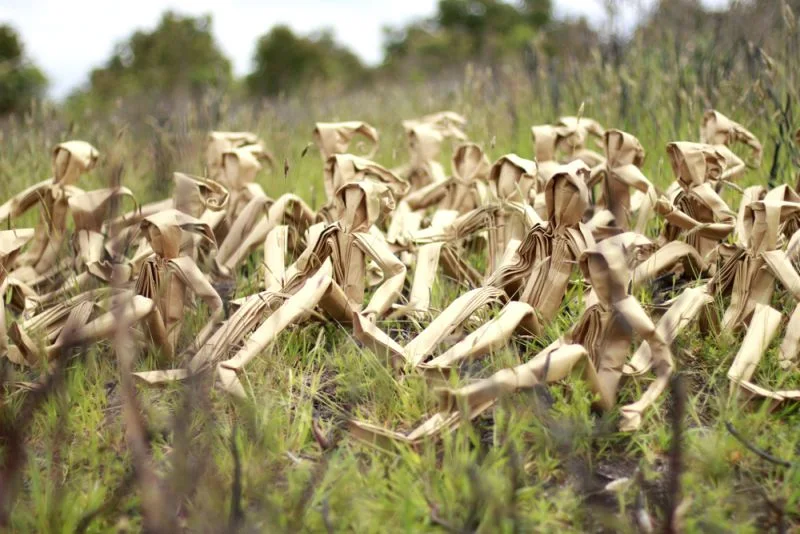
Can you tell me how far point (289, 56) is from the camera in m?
22.9

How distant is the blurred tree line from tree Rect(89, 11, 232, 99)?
3 cm

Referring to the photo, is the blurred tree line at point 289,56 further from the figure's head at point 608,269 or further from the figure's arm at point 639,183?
the figure's head at point 608,269

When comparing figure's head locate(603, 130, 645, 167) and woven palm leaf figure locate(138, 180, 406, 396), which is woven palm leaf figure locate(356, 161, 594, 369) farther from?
figure's head locate(603, 130, 645, 167)

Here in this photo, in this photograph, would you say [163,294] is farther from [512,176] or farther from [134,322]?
[512,176]

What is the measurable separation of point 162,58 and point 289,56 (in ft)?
15.0

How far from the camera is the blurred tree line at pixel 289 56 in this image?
1408 centimetres

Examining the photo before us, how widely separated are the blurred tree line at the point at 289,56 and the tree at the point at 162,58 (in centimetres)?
3

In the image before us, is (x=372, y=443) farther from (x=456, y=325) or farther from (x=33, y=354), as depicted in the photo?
(x=33, y=354)

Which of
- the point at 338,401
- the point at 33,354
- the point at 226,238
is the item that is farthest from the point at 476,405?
the point at 226,238

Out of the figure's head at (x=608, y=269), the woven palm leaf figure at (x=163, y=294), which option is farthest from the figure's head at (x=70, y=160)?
the figure's head at (x=608, y=269)

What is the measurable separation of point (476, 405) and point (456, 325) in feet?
1.11

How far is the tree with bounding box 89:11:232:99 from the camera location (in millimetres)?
18694

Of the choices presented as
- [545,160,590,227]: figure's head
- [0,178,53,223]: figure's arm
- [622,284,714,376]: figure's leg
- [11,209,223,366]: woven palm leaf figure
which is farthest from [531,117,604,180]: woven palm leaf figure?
[0,178,53,223]: figure's arm

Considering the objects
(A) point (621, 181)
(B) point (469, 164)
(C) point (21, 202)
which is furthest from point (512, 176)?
(C) point (21, 202)
